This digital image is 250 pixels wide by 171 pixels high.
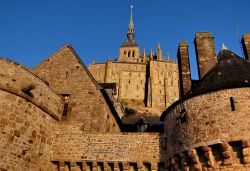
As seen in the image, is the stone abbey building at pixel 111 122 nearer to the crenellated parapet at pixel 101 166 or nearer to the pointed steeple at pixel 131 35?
the crenellated parapet at pixel 101 166

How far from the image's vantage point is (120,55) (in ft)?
304

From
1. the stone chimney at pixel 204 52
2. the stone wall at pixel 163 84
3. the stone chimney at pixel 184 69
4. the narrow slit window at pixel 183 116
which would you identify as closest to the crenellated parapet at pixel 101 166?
the narrow slit window at pixel 183 116

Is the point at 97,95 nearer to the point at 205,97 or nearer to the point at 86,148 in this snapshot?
the point at 86,148

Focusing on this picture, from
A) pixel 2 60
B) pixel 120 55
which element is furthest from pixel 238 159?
pixel 120 55

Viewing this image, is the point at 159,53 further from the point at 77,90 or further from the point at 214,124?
the point at 214,124

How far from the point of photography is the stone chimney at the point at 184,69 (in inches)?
492

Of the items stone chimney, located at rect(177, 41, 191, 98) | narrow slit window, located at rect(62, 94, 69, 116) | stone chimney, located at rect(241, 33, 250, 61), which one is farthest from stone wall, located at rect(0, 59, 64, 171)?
stone chimney, located at rect(241, 33, 250, 61)

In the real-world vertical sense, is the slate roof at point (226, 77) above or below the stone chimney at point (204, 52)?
below

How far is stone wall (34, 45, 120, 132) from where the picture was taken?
1359 cm

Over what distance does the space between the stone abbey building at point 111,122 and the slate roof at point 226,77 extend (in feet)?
0.11

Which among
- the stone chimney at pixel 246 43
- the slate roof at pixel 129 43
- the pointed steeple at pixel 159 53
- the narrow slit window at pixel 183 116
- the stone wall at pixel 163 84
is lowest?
the narrow slit window at pixel 183 116

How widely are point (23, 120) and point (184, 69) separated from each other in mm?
7631

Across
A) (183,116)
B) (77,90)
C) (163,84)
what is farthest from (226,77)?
(163,84)

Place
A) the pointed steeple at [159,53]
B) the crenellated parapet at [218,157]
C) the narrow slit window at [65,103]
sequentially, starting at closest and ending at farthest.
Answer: the crenellated parapet at [218,157]
the narrow slit window at [65,103]
the pointed steeple at [159,53]
